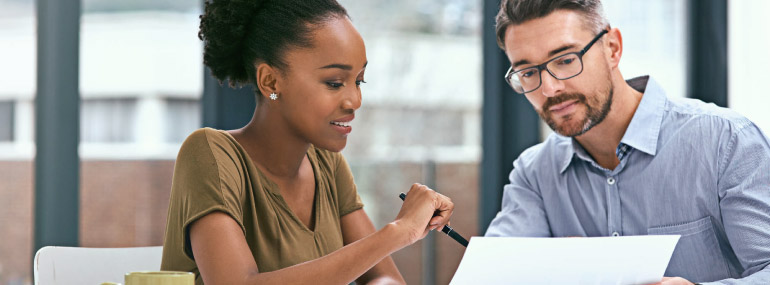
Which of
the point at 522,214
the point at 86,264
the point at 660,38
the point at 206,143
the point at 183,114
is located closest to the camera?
the point at 206,143

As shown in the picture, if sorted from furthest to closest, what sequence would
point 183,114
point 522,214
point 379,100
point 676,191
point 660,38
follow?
point 660,38 < point 379,100 < point 183,114 < point 522,214 < point 676,191

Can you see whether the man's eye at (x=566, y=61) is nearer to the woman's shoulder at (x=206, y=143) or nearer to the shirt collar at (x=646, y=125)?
the shirt collar at (x=646, y=125)

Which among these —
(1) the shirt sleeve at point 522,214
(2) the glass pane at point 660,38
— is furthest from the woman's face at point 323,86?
(2) the glass pane at point 660,38

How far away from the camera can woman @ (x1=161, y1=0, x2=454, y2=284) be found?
1.25 meters

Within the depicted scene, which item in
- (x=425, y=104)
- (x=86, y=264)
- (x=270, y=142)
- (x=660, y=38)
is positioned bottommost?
(x=86, y=264)

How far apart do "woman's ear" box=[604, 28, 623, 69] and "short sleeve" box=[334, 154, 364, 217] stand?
68cm

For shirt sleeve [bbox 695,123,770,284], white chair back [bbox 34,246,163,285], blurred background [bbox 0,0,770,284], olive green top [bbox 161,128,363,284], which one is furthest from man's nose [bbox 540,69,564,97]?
blurred background [bbox 0,0,770,284]

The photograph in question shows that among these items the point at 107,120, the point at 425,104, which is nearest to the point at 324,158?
the point at 107,120

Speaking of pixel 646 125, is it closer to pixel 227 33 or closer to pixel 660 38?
pixel 227 33

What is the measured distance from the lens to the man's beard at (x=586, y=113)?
173cm

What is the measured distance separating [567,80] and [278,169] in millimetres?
704

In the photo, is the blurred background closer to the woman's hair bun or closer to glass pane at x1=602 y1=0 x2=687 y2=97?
glass pane at x1=602 y1=0 x2=687 y2=97

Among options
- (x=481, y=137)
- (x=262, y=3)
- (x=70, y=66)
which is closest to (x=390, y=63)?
(x=481, y=137)

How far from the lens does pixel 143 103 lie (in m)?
2.57
